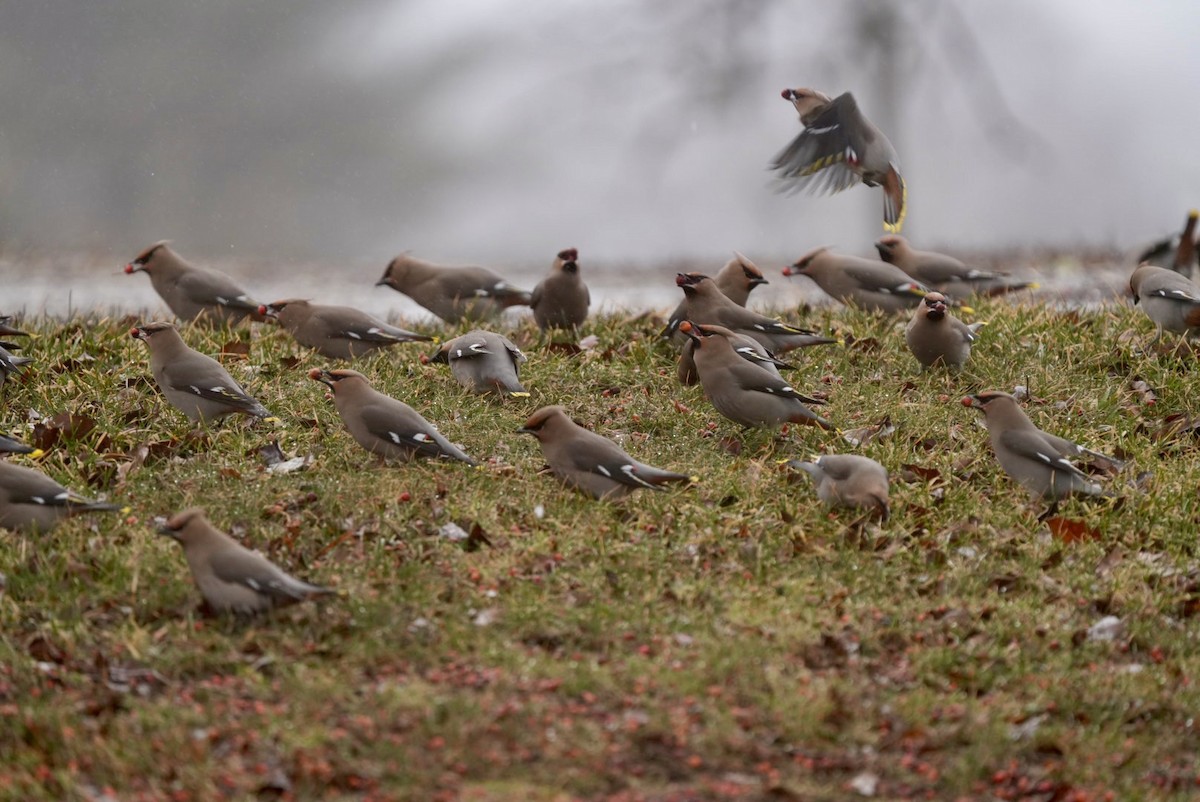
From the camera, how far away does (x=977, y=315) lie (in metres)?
8.35

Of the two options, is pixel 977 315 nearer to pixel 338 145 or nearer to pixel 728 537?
pixel 728 537

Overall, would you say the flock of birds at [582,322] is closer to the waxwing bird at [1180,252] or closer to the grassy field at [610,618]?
the waxwing bird at [1180,252]

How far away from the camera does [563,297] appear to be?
831 cm

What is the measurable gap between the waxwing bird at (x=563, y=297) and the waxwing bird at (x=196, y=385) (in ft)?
7.05

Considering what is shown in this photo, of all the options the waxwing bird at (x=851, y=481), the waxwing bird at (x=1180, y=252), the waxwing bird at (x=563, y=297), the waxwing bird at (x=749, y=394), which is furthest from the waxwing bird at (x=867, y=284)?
the waxwing bird at (x=851, y=481)

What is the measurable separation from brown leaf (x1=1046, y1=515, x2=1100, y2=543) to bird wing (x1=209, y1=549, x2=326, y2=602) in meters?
2.74

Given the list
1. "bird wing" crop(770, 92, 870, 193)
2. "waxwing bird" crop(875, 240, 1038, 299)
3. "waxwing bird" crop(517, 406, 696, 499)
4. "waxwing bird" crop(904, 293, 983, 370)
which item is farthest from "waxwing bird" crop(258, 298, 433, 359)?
"waxwing bird" crop(875, 240, 1038, 299)

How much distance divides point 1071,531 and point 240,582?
303 cm

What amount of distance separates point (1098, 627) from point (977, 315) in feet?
11.7

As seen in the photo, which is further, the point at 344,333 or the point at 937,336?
the point at 344,333

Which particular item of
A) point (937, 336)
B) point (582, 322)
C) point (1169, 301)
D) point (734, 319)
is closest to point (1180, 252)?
point (1169, 301)

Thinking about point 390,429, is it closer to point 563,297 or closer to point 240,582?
point 240,582

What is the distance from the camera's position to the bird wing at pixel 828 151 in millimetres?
7797

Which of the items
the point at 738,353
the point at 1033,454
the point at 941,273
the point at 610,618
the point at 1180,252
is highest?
the point at 1180,252
